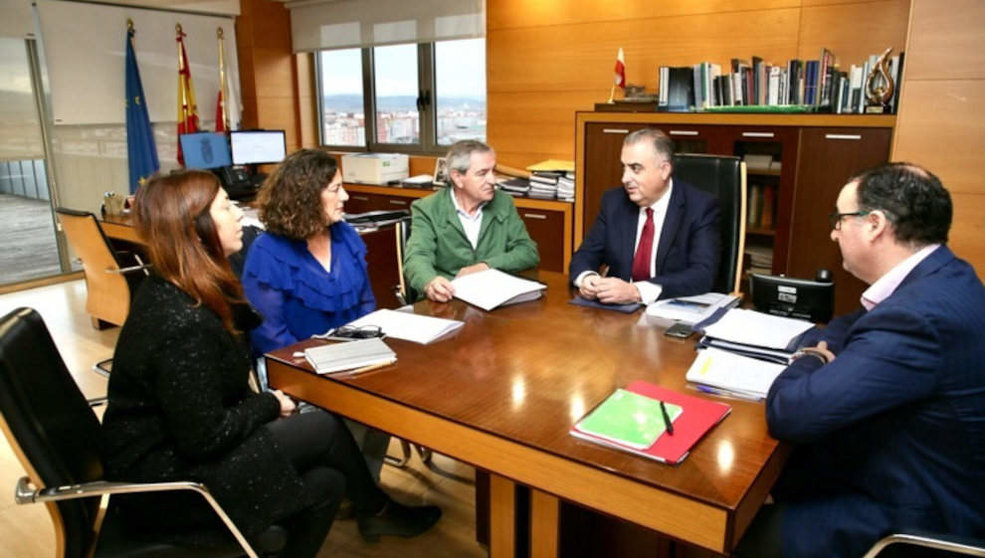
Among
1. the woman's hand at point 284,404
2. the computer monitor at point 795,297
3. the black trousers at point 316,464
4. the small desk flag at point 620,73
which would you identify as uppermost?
the small desk flag at point 620,73

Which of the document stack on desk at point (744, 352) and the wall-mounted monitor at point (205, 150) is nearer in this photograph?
the document stack on desk at point (744, 352)

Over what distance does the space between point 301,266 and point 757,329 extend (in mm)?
1503

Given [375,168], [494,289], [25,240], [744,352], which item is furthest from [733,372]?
[25,240]

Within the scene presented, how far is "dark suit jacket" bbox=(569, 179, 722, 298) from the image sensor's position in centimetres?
248

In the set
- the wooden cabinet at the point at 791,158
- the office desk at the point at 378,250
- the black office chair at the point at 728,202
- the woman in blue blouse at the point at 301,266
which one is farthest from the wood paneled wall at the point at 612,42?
the woman in blue blouse at the point at 301,266

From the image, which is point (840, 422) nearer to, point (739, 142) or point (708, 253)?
point (708, 253)

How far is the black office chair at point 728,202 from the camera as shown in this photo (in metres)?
2.66

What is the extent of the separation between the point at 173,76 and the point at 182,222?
5.51 meters

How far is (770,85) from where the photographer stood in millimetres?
3879

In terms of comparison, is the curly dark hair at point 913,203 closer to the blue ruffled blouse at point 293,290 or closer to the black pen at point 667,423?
the black pen at point 667,423

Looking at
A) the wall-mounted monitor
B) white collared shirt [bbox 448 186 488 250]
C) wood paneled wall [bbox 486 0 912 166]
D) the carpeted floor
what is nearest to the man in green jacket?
white collared shirt [bbox 448 186 488 250]

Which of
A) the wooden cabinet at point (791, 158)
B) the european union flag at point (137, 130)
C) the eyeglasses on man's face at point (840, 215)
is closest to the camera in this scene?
the eyeglasses on man's face at point (840, 215)

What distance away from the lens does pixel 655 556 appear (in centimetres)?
186

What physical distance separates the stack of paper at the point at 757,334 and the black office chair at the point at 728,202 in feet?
2.11
